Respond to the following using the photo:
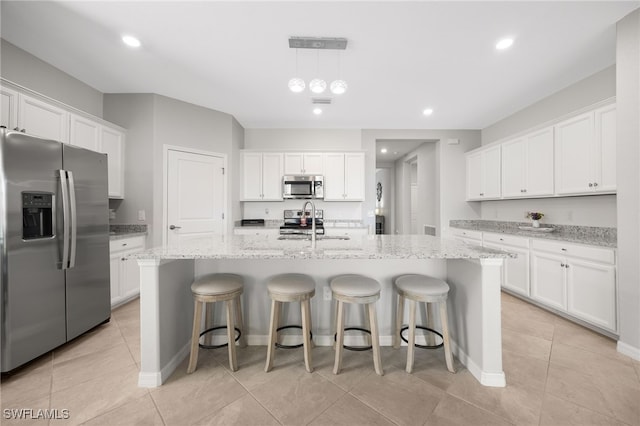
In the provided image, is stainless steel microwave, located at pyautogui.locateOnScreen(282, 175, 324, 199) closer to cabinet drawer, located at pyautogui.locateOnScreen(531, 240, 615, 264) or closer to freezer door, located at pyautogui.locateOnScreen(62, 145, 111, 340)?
freezer door, located at pyautogui.locateOnScreen(62, 145, 111, 340)

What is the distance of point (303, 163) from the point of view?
4426mm

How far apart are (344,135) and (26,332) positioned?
458cm

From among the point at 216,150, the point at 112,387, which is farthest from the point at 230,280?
the point at 216,150

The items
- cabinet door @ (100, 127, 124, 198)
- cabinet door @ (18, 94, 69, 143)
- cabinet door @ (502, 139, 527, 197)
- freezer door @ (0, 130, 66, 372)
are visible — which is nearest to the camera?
freezer door @ (0, 130, 66, 372)

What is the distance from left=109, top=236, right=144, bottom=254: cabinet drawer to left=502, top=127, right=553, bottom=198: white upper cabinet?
17.0 ft

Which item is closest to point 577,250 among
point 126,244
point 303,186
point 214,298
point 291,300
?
point 291,300

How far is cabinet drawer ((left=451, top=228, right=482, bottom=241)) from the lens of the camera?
3.77m

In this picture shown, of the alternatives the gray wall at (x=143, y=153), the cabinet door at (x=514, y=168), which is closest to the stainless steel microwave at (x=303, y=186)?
the gray wall at (x=143, y=153)

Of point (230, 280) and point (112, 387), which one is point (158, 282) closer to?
point (230, 280)

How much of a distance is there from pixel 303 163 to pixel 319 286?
2.83m

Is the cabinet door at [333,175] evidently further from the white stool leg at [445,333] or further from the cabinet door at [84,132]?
the cabinet door at [84,132]

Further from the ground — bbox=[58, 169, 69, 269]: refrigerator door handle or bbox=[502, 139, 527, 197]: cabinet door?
bbox=[502, 139, 527, 197]: cabinet door

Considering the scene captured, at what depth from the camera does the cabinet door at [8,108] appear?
2.01m

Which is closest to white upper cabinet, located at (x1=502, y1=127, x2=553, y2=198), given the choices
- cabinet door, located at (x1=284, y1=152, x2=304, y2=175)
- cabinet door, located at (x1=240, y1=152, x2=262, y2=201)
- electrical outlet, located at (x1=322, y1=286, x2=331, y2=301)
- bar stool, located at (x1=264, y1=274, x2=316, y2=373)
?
electrical outlet, located at (x1=322, y1=286, x2=331, y2=301)
